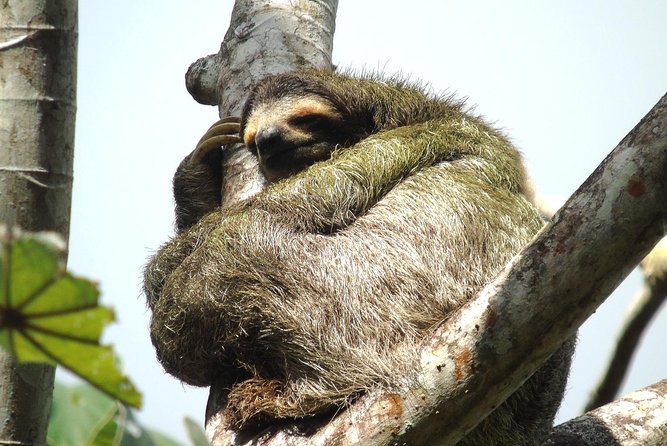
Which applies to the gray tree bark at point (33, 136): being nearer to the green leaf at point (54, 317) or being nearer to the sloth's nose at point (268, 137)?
the green leaf at point (54, 317)

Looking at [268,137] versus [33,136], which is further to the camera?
[268,137]

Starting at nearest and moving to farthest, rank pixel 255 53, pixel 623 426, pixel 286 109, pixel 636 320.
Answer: pixel 623 426
pixel 286 109
pixel 255 53
pixel 636 320

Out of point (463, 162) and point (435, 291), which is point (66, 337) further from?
point (463, 162)

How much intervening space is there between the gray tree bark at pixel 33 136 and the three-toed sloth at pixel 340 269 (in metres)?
2.38

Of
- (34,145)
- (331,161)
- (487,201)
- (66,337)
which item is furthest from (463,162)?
(66,337)

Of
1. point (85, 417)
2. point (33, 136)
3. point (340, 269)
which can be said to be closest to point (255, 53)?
point (340, 269)

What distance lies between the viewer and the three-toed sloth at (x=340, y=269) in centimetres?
547

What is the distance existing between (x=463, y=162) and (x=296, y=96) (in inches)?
64.3

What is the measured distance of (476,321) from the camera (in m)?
4.21

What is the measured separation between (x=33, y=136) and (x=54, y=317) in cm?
175

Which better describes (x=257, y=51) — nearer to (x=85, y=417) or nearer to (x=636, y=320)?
(x=636, y=320)

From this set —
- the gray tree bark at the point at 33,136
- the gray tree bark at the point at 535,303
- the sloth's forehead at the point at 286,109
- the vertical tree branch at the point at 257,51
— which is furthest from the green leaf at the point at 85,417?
the vertical tree branch at the point at 257,51

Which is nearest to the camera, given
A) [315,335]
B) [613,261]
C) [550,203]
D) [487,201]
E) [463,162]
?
[613,261]

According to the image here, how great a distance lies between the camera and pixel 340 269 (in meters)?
5.77
